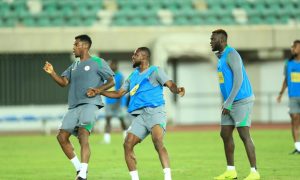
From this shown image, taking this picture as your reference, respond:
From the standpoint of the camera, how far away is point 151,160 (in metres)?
17.9

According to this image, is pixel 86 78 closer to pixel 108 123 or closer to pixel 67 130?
pixel 67 130

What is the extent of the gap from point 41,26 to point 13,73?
2155 millimetres

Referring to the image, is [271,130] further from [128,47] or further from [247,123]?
[247,123]

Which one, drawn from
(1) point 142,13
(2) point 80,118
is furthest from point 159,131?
(1) point 142,13

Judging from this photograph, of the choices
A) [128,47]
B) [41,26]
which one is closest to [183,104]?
[128,47]

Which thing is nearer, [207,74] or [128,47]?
[128,47]

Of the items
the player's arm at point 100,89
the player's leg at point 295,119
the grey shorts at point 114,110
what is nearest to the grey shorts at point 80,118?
the player's arm at point 100,89

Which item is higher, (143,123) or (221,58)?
(221,58)

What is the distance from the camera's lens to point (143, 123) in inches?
493

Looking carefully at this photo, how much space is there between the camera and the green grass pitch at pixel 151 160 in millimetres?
14591

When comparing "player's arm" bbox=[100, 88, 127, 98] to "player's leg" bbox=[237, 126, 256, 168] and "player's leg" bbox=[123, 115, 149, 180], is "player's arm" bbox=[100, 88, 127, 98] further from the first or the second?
"player's leg" bbox=[237, 126, 256, 168]

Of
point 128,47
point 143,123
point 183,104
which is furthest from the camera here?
point 183,104

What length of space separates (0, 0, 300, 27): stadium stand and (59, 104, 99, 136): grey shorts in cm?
1998

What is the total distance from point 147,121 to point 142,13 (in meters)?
21.4
